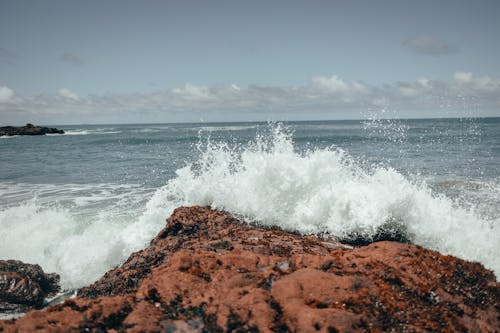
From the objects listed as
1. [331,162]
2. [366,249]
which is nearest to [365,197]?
[331,162]

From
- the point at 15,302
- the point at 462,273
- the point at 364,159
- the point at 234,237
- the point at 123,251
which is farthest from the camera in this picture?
the point at 364,159

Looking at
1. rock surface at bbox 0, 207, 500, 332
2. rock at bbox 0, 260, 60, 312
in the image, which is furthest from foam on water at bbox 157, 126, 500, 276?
rock at bbox 0, 260, 60, 312

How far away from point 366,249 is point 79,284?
5.50 m

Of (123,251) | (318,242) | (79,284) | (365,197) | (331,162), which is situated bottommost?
(79,284)

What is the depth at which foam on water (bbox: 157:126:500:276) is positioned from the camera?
6.02 meters

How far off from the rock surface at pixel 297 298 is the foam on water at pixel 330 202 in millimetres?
2134

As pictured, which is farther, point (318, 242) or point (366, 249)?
point (318, 242)

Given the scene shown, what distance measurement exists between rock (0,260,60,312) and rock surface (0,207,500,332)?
263 centimetres

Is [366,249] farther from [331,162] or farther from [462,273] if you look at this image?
[331,162]

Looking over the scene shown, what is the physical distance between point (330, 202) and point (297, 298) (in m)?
3.69

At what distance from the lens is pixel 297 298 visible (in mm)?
2887

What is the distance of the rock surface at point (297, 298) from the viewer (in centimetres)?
264

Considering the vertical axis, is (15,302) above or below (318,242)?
below

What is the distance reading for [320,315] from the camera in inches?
105
